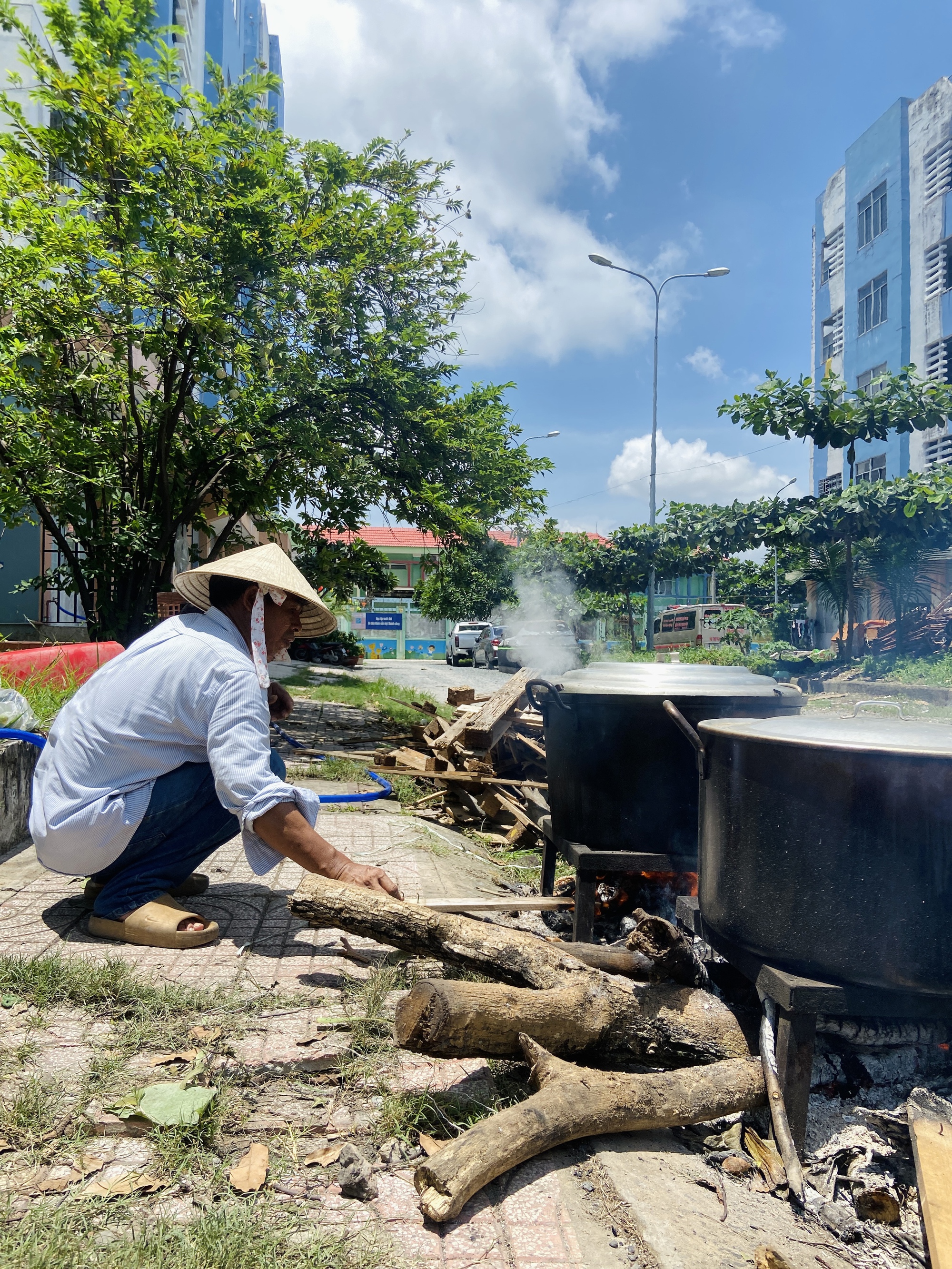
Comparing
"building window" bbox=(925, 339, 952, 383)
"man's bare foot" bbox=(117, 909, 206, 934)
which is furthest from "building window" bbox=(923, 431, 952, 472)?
"man's bare foot" bbox=(117, 909, 206, 934)

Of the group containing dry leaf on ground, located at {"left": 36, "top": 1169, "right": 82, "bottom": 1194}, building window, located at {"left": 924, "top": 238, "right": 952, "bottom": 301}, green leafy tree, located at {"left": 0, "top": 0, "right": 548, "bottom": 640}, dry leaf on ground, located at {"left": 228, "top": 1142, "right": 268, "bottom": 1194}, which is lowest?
dry leaf on ground, located at {"left": 228, "top": 1142, "right": 268, "bottom": 1194}

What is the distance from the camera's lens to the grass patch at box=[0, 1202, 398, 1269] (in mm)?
1626

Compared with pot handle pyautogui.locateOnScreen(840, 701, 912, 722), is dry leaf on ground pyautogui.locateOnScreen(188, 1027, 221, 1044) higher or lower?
lower

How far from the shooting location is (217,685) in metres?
3.09

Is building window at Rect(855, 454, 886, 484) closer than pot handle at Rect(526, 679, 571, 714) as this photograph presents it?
No

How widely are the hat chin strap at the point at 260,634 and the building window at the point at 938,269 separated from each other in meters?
25.8

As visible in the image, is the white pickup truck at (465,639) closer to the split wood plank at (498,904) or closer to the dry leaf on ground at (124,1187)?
the split wood plank at (498,904)

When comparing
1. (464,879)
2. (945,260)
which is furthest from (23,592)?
(945,260)

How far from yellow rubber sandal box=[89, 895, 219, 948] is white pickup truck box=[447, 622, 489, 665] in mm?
26821

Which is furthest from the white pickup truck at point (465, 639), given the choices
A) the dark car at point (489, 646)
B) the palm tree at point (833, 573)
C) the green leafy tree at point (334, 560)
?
the green leafy tree at point (334, 560)

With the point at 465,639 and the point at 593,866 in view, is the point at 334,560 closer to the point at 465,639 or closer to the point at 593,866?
the point at 593,866

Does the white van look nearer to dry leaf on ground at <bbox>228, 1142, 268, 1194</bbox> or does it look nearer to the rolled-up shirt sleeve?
the rolled-up shirt sleeve

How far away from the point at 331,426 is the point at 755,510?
1041 centimetres

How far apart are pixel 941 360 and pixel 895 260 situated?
4.09 meters
